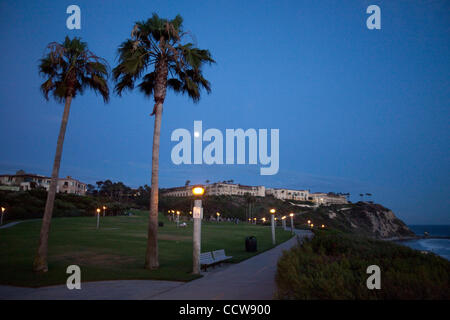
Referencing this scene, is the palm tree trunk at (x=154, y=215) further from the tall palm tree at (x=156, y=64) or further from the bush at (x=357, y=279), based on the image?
the bush at (x=357, y=279)

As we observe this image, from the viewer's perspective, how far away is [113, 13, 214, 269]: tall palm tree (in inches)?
508

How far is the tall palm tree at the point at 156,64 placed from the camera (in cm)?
1289

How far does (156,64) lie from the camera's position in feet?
45.9

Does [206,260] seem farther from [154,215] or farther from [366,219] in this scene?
[366,219]

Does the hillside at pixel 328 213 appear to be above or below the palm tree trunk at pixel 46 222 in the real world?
below

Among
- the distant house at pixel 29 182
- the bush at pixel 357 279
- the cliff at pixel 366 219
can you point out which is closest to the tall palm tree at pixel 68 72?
the bush at pixel 357 279

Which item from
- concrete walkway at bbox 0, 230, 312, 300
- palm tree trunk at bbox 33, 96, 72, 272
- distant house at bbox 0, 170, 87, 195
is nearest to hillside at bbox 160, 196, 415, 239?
distant house at bbox 0, 170, 87, 195

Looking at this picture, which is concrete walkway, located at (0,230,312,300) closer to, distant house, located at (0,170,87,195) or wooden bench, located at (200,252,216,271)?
wooden bench, located at (200,252,216,271)

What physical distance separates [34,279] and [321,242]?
9.62m

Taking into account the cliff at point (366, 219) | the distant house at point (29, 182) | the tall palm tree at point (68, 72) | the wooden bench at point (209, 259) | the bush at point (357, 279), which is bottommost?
the cliff at point (366, 219)

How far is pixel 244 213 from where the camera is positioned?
116 m

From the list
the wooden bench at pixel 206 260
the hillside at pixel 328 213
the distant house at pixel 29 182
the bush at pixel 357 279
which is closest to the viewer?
the bush at pixel 357 279

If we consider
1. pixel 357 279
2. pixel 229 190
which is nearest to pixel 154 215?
pixel 357 279
